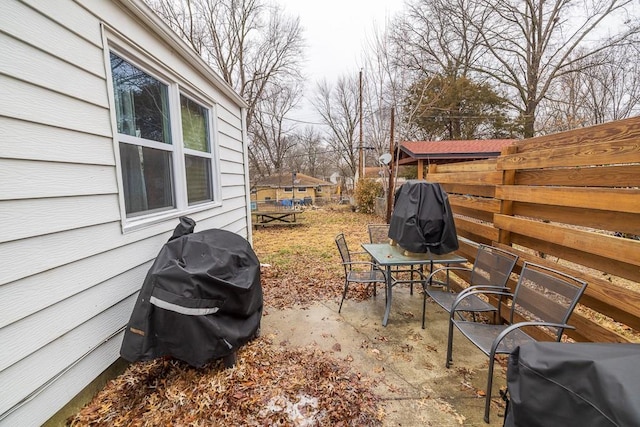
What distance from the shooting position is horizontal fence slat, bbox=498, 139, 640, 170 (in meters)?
1.89

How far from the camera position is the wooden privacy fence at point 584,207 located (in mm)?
1891

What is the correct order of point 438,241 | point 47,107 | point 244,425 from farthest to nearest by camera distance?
1. point 438,241
2. point 244,425
3. point 47,107

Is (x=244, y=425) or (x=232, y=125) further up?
(x=232, y=125)

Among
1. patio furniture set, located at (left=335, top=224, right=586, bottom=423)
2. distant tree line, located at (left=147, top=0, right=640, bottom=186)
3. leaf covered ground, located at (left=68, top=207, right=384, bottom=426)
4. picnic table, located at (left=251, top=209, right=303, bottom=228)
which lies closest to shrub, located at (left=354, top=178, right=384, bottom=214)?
distant tree line, located at (left=147, top=0, right=640, bottom=186)

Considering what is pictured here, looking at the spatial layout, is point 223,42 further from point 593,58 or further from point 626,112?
point 626,112

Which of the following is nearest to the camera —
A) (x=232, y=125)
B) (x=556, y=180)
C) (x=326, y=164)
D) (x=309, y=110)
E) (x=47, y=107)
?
(x=47, y=107)

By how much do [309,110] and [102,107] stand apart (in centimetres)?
2509

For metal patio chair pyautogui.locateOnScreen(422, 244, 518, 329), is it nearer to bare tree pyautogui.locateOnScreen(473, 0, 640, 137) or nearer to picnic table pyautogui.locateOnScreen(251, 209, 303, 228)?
picnic table pyautogui.locateOnScreen(251, 209, 303, 228)

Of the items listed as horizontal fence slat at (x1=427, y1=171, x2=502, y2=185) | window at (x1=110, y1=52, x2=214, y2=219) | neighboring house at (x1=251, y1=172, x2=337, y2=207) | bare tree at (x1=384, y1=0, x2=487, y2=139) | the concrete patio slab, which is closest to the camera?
the concrete patio slab

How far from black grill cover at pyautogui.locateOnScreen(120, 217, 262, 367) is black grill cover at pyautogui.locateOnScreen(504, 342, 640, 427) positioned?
178cm

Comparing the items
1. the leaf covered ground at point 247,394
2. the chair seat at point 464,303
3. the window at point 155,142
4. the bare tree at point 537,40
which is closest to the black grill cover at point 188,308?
the leaf covered ground at point 247,394

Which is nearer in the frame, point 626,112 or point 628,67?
point 628,67

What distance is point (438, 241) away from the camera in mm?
3049

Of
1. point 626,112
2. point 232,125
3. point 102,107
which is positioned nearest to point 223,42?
point 232,125
